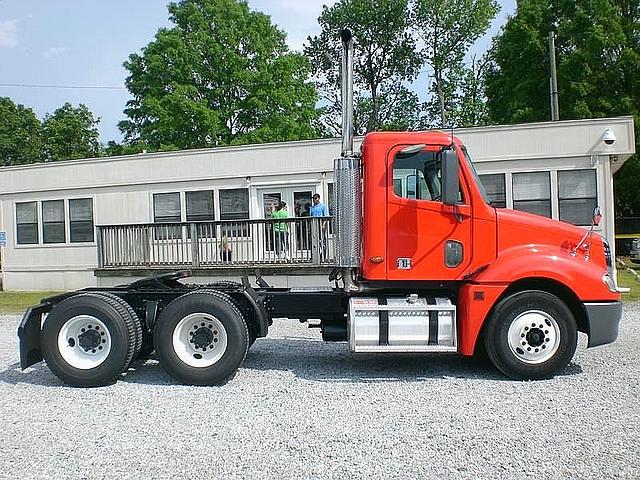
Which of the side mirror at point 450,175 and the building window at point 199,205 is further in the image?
the building window at point 199,205

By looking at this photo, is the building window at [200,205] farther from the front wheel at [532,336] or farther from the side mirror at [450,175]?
the front wheel at [532,336]

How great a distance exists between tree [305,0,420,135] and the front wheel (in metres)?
42.8

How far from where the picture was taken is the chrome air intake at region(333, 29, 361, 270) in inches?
301

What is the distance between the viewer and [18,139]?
5141 cm

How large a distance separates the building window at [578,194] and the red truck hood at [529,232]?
9123 mm

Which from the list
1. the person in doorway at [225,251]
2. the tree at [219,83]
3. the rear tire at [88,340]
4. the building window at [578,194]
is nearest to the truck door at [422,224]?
the rear tire at [88,340]

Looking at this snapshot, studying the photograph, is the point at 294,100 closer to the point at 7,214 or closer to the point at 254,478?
the point at 7,214

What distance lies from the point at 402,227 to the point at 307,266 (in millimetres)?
5937

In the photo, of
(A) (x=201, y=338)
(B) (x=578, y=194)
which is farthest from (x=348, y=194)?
(B) (x=578, y=194)

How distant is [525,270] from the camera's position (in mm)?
7273

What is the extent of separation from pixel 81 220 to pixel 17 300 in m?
3.13

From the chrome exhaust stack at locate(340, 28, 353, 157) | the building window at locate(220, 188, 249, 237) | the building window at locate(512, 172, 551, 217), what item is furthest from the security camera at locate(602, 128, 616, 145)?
the chrome exhaust stack at locate(340, 28, 353, 157)

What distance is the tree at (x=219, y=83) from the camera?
3556 centimetres

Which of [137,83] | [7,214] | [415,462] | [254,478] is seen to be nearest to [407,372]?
[415,462]
